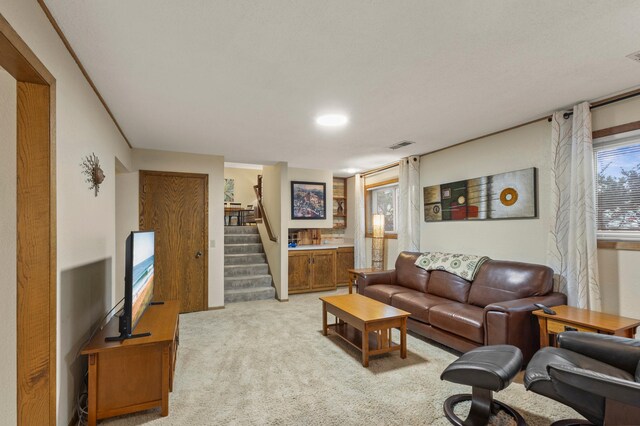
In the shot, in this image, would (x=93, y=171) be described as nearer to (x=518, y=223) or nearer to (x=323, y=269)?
(x=518, y=223)

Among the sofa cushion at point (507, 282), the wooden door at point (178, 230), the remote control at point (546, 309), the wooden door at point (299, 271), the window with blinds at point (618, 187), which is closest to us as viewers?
the remote control at point (546, 309)

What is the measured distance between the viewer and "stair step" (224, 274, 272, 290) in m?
5.55

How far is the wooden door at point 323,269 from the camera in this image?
20.2 ft

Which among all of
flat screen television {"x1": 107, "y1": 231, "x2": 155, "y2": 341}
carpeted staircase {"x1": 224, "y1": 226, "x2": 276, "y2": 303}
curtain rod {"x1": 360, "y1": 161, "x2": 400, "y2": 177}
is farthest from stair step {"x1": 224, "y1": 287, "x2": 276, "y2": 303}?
curtain rod {"x1": 360, "y1": 161, "x2": 400, "y2": 177}

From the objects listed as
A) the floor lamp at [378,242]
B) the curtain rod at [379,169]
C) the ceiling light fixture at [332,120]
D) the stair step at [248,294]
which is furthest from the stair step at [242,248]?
the ceiling light fixture at [332,120]

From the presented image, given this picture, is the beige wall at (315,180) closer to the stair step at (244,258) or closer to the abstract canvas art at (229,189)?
the stair step at (244,258)

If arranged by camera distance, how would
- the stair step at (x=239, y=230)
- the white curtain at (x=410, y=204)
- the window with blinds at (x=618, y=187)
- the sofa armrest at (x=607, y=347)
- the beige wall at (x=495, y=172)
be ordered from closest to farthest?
the sofa armrest at (x=607, y=347) → the window with blinds at (x=618, y=187) → the beige wall at (x=495, y=172) → the white curtain at (x=410, y=204) → the stair step at (x=239, y=230)

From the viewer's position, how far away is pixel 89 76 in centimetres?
229

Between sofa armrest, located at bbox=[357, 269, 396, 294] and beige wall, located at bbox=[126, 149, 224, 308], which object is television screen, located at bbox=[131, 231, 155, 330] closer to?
beige wall, located at bbox=[126, 149, 224, 308]

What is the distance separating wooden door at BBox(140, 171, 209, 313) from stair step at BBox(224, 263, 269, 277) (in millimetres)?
924

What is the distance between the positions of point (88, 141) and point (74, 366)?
159 centimetres

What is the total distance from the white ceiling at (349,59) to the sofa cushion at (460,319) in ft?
6.58

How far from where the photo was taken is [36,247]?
5.17 ft

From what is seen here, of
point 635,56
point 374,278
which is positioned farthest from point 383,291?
point 635,56
